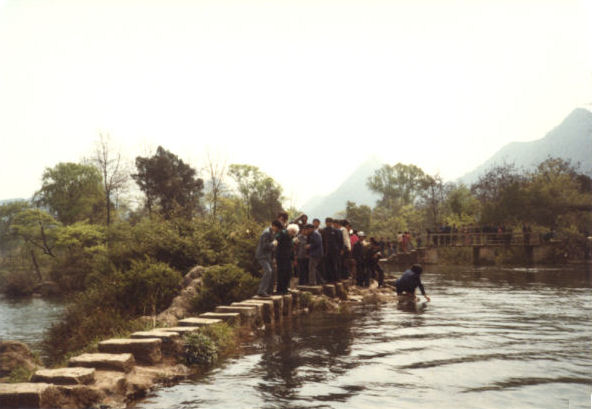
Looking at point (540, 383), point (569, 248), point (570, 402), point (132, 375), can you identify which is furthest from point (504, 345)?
point (569, 248)

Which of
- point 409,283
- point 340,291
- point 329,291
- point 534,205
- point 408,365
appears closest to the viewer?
point 408,365

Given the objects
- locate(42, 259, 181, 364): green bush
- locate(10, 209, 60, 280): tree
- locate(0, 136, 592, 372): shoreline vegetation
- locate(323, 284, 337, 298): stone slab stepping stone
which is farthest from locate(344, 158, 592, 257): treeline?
locate(42, 259, 181, 364): green bush

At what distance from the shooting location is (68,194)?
5088 cm

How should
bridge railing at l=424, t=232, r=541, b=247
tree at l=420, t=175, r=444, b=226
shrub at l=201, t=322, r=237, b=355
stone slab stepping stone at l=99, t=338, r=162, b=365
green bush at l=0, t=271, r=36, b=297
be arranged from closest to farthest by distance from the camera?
stone slab stepping stone at l=99, t=338, r=162, b=365 < shrub at l=201, t=322, r=237, b=355 < green bush at l=0, t=271, r=36, b=297 < bridge railing at l=424, t=232, r=541, b=247 < tree at l=420, t=175, r=444, b=226

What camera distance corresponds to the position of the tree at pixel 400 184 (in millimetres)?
95750

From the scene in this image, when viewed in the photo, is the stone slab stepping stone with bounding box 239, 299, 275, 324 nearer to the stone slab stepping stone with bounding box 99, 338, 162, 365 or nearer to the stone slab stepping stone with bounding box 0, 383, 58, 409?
the stone slab stepping stone with bounding box 99, 338, 162, 365

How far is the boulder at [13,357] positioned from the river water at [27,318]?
12.6 feet

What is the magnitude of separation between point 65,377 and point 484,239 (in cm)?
4207

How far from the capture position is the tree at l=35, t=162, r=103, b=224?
50719 millimetres

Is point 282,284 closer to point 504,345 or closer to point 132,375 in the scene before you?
point 504,345

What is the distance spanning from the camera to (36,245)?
45406mm

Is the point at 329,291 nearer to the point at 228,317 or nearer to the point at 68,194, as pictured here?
the point at 228,317

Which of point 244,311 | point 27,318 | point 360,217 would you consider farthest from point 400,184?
point 244,311

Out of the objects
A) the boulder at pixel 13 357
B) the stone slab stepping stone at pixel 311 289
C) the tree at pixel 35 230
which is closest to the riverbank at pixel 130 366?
the stone slab stepping stone at pixel 311 289
